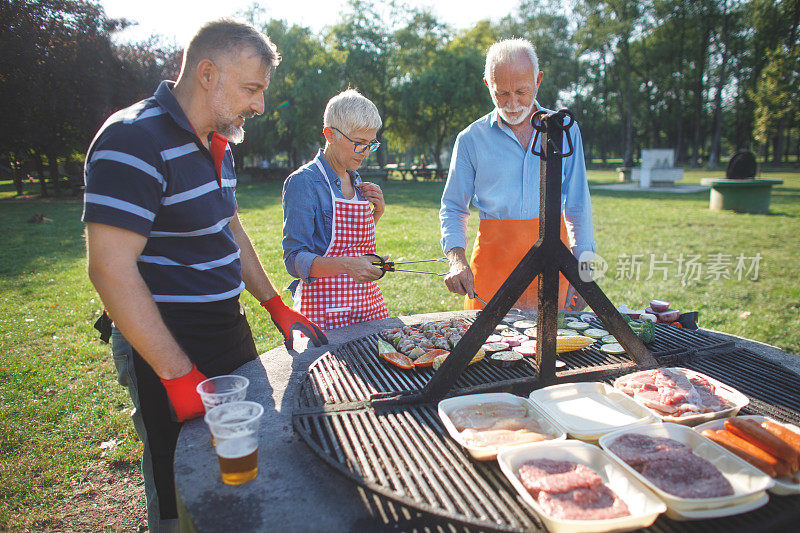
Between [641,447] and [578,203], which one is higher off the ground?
[578,203]

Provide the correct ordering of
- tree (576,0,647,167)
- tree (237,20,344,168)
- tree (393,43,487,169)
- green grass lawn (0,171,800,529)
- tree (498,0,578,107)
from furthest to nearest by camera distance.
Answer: tree (498,0,578,107), tree (576,0,647,167), tree (393,43,487,169), tree (237,20,344,168), green grass lawn (0,171,800,529)

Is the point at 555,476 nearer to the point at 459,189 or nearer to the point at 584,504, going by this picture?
the point at 584,504

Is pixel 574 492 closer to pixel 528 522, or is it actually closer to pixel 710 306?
pixel 528 522

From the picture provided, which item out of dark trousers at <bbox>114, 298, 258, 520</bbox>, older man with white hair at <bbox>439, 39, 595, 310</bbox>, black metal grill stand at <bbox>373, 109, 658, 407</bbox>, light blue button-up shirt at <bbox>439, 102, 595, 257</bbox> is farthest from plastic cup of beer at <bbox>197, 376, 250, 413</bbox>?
light blue button-up shirt at <bbox>439, 102, 595, 257</bbox>

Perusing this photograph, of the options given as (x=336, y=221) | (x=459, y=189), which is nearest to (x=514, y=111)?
(x=459, y=189)

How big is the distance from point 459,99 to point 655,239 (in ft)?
74.2

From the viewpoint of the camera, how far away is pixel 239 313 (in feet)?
7.30

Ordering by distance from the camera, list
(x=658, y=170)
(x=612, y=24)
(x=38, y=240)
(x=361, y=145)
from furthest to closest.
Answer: (x=612, y=24)
(x=658, y=170)
(x=38, y=240)
(x=361, y=145)

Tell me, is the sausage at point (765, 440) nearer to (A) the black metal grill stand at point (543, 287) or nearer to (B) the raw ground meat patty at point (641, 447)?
(B) the raw ground meat patty at point (641, 447)

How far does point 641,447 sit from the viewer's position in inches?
57.8

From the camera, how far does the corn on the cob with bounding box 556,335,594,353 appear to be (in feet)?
7.69

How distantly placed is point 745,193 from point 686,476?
15.1 m

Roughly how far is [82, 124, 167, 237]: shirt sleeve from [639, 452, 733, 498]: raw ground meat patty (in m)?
1.70

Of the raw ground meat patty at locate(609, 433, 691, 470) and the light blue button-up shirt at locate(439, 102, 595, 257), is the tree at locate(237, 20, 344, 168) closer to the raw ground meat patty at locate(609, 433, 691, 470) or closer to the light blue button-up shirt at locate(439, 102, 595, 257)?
the light blue button-up shirt at locate(439, 102, 595, 257)
